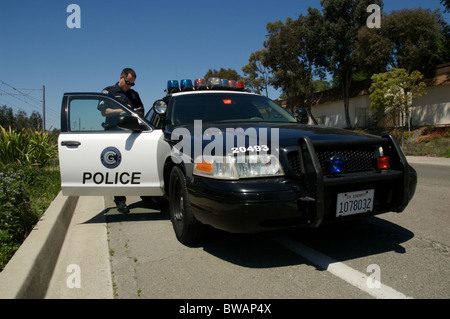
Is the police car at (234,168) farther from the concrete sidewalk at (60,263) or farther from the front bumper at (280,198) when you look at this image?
the concrete sidewalk at (60,263)

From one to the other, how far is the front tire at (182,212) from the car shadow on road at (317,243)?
214 mm

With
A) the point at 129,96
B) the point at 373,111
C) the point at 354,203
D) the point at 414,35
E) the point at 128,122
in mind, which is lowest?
the point at 354,203

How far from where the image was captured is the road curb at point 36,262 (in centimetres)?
231

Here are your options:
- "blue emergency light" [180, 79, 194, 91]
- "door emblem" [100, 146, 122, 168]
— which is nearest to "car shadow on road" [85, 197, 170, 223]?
"door emblem" [100, 146, 122, 168]

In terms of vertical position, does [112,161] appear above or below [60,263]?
above

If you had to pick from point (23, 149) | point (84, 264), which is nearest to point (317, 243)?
point (84, 264)

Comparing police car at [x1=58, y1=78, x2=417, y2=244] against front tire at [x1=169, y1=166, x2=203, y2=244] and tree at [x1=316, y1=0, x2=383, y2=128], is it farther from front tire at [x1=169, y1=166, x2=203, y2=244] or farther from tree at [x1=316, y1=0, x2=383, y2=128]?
tree at [x1=316, y1=0, x2=383, y2=128]

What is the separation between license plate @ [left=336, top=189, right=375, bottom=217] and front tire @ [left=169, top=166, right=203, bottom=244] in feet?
4.33

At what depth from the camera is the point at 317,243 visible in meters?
3.52

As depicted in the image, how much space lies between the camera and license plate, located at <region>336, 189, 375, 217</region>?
283cm

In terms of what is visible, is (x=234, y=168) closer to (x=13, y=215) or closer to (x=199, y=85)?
(x=13, y=215)

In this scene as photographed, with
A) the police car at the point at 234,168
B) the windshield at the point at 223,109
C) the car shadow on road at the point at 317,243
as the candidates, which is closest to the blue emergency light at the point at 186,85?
the windshield at the point at 223,109

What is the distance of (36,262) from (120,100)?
2372mm
